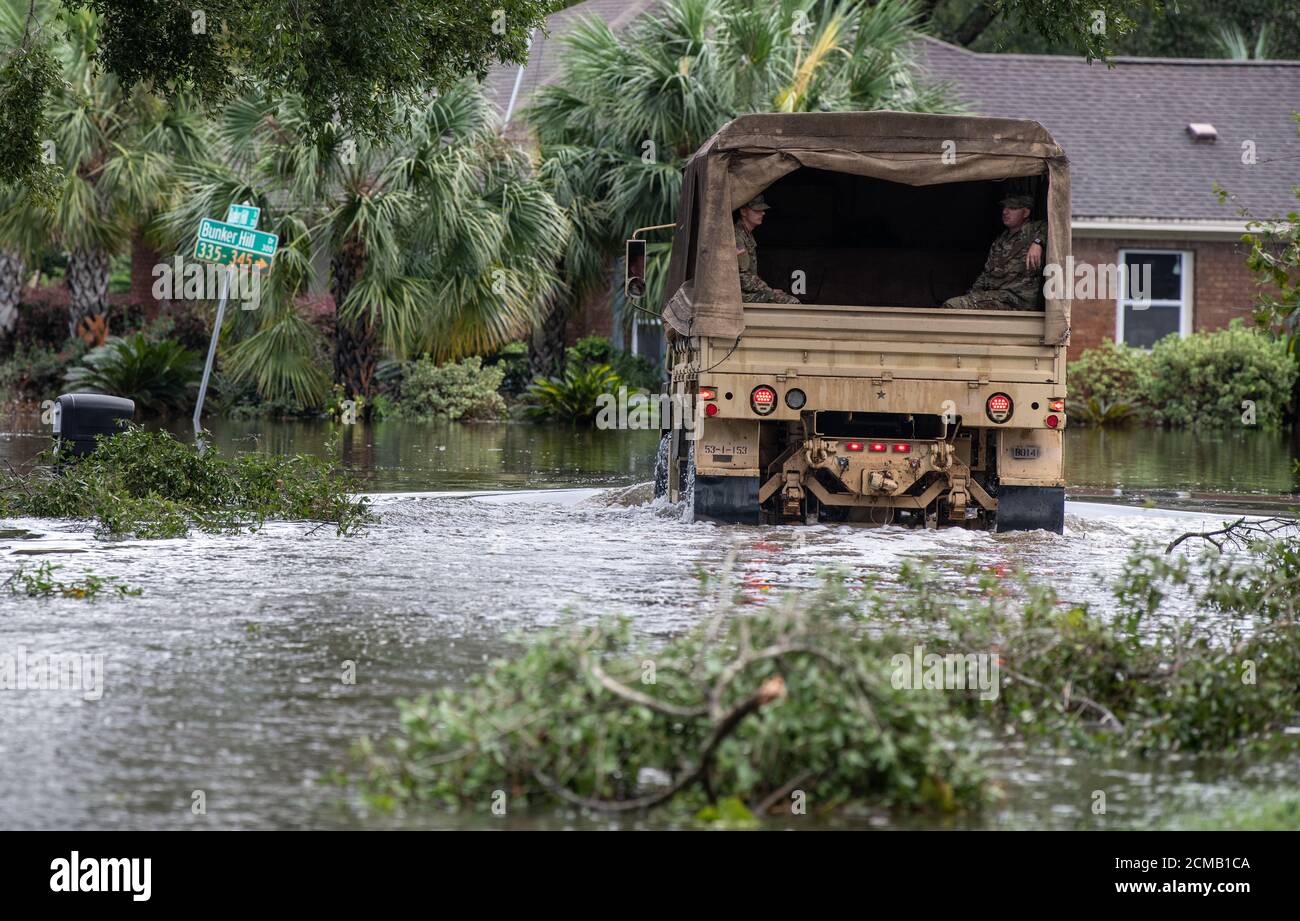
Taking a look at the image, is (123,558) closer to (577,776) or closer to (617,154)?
(577,776)

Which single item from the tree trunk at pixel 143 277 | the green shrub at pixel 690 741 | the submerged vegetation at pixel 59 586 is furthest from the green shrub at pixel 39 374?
the green shrub at pixel 690 741

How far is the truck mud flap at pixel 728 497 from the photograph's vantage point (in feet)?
43.3

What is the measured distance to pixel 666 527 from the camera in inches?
525

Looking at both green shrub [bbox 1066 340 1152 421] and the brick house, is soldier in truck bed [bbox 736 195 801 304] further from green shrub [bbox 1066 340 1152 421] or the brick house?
the brick house

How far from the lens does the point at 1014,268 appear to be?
13641 millimetres

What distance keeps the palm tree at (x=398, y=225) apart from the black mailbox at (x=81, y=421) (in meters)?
10.2

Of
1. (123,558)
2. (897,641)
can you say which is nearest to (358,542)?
(123,558)

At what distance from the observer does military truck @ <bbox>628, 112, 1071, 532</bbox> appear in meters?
12.9

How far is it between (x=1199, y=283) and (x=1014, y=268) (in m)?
20.5

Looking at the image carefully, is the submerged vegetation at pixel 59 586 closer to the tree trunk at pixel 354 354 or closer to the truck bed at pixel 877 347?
the truck bed at pixel 877 347

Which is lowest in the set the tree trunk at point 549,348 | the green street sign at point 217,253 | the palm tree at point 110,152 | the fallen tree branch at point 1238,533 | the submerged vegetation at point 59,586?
the submerged vegetation at point 59,586

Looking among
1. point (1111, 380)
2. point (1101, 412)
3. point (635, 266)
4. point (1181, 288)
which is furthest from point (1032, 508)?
point (1181, 288)

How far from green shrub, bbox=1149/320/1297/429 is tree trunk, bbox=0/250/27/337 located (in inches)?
779

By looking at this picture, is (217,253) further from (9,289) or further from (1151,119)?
(1151,119)
